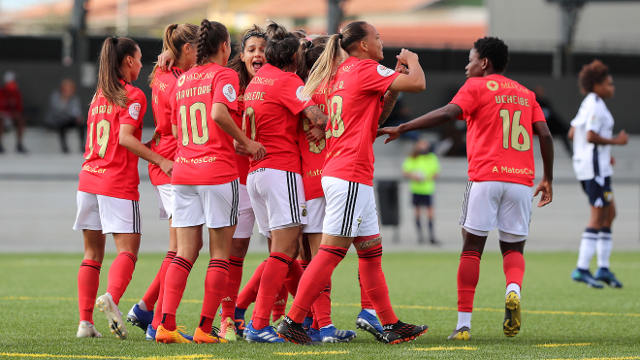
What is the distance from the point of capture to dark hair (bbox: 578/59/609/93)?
35.9 ft

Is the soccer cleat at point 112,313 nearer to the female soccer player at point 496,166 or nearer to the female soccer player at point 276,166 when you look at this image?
the female soccer player at point 276,166

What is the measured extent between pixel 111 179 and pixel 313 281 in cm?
161

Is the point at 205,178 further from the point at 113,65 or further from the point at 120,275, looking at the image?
the point at 113,65

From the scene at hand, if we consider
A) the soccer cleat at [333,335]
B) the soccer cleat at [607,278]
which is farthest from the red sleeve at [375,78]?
the soccer cleat at [607,278]

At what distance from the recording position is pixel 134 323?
23.5ft

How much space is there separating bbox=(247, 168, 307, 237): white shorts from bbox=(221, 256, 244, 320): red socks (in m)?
0.56

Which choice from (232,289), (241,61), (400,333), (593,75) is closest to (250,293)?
(232,289)

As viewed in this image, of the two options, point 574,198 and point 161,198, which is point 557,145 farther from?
point 161,198

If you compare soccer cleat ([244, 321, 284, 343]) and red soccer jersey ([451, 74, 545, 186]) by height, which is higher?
red soccer jersey ([451, 74, 545, 186])

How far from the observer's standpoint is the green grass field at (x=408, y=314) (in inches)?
239

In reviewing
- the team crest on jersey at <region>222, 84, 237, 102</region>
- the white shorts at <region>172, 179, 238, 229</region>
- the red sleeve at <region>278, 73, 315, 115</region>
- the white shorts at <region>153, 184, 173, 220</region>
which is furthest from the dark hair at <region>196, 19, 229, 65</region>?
the white shorts at <region>153, 184, 173, 220</region>

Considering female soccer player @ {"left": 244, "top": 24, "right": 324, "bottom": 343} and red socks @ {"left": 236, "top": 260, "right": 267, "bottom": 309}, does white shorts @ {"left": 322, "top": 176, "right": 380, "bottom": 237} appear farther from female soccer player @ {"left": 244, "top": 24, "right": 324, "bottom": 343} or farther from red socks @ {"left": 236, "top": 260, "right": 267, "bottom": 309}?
red socks @ {"left": 236, "top": 260, "right": 267, "bottom": 309}

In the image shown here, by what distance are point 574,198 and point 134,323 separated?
15.9m

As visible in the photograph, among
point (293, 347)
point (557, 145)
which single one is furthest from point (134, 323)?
point (557, 145)
